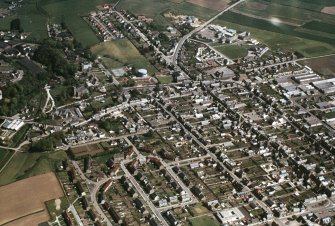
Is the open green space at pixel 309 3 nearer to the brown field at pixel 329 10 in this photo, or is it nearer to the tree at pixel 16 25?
the brown field at pixel 329 10

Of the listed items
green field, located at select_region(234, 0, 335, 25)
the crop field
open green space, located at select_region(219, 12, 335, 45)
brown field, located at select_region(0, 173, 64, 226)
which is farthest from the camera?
green field, located at select_region(234, 0, 335, 25)

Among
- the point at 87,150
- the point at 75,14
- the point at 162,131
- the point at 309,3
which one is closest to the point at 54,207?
the point at 87,150

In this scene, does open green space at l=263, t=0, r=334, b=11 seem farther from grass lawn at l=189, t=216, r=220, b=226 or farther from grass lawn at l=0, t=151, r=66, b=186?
grass lawn at l=189, t=216, r=220, b=226

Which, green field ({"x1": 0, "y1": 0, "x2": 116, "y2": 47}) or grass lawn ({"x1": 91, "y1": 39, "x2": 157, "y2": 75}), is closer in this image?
grass lawn ({"x1": 91, "y1": 39, "x2": 157, "y2": 75})

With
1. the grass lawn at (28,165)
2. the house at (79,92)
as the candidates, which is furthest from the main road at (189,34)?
the grass lawn at (28,165)

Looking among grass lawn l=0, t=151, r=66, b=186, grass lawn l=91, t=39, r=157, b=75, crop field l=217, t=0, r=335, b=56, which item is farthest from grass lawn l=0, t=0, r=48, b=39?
grass lawn l=0, t=151, r=66, b=186

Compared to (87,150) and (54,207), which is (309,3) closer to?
(87,150)
